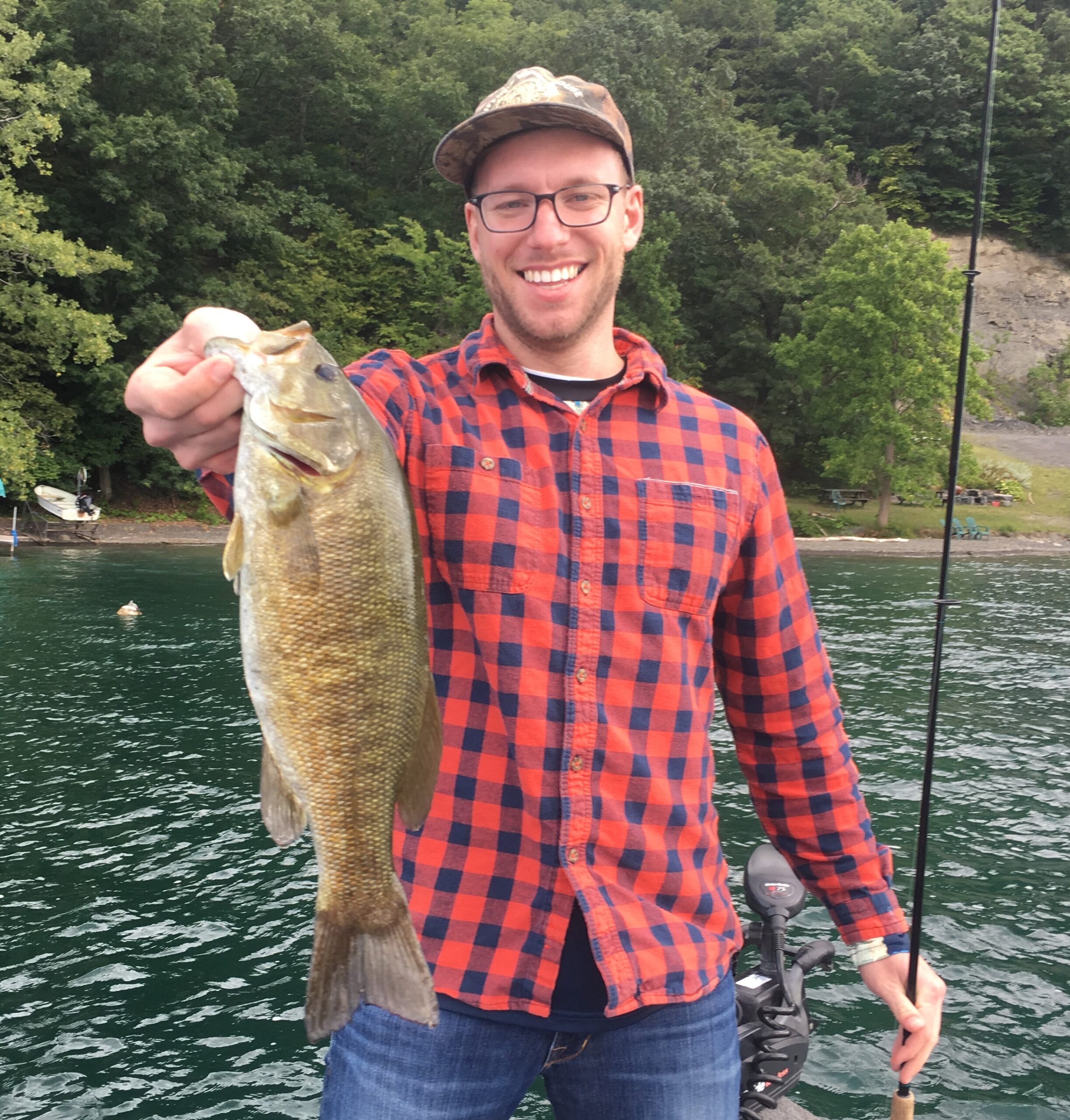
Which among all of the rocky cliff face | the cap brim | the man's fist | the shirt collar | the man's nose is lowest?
the man's fist

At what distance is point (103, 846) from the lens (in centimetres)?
1002

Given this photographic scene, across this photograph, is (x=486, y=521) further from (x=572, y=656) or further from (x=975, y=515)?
(x=975, y=515)

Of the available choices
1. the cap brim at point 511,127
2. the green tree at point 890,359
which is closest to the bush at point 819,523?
the green tree at point 890,359

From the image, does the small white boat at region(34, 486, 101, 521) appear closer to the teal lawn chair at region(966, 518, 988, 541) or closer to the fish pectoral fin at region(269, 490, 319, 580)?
the teal lawn chair at region(966, 518, 988, 541)

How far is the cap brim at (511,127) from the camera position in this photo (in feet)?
8.44

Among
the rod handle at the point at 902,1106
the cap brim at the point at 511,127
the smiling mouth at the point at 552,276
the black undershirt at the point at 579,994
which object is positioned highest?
the cap brim at the point at 511,127

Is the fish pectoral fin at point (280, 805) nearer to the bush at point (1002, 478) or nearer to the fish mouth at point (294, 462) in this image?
the fish mouth at point (294, 462)

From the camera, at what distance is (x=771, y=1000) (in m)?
4.36

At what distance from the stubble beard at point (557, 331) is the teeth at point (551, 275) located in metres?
0.07

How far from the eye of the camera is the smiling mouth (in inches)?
104

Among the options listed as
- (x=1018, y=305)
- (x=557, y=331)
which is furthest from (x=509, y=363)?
(x=1018, y=305)

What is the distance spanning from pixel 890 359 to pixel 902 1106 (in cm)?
4244

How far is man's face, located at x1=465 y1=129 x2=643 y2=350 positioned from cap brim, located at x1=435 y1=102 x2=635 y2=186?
2 cm

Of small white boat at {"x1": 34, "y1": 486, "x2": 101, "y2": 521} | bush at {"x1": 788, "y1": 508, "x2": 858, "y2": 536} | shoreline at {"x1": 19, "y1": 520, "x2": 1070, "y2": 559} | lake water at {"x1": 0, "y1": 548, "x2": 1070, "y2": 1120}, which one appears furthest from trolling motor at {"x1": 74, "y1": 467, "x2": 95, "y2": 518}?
bush at {"x1": 788, "y1": 508, "x2": 858, "y2": 536}
